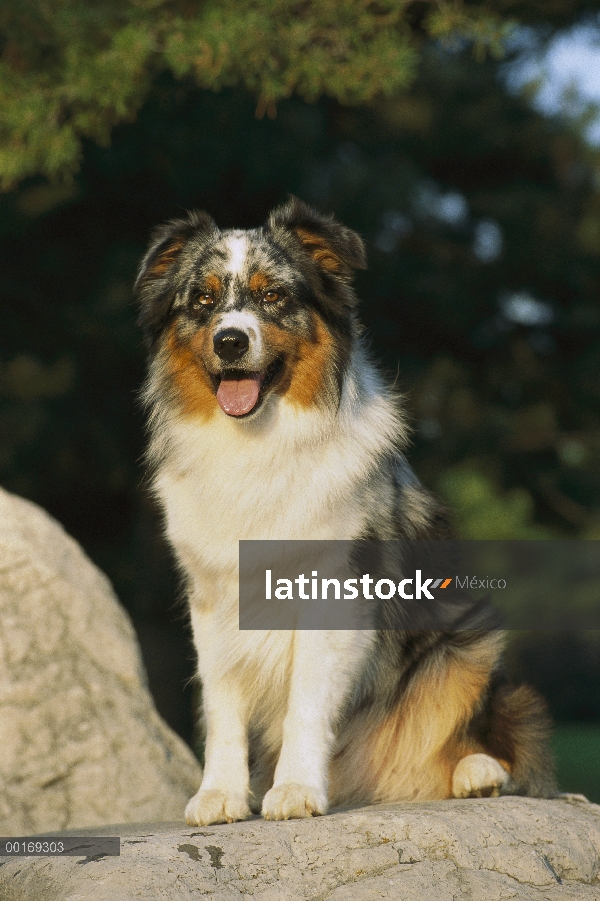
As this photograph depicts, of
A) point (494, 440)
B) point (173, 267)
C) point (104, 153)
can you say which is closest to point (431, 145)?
point (494, 440)

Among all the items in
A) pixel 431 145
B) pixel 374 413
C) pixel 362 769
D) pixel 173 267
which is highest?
pixel 431 145

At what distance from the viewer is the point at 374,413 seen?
15.1 feet

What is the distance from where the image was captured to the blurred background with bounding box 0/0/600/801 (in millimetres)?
6707

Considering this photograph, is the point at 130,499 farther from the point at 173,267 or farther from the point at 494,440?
the point at 173,267

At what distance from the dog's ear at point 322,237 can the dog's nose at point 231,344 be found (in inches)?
26.4

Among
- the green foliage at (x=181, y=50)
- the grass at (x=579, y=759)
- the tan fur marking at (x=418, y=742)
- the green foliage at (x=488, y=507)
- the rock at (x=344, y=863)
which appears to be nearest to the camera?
the rock at (x=344, y=863)

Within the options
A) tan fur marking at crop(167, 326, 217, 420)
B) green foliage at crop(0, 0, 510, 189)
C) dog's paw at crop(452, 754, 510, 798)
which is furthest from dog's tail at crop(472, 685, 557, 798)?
green foliage at crop(0, 0, 510, 189)

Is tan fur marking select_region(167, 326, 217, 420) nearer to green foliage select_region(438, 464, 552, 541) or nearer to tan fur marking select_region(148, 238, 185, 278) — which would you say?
tan fur marking select_region(148, 238, 185, 278)

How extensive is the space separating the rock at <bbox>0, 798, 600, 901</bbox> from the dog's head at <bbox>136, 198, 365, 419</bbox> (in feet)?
5.30

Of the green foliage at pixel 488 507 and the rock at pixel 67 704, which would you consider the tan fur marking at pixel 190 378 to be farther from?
the green foliage at pixel 488 507

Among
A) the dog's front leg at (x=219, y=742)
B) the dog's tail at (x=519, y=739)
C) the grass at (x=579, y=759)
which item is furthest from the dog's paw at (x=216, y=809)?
the grass at (x=579, y=759)

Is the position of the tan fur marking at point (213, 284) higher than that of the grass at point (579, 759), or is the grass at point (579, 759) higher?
the tan fur marking at point (213, 284)

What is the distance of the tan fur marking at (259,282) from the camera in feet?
14.2

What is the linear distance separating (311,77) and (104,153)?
3.79 metres
